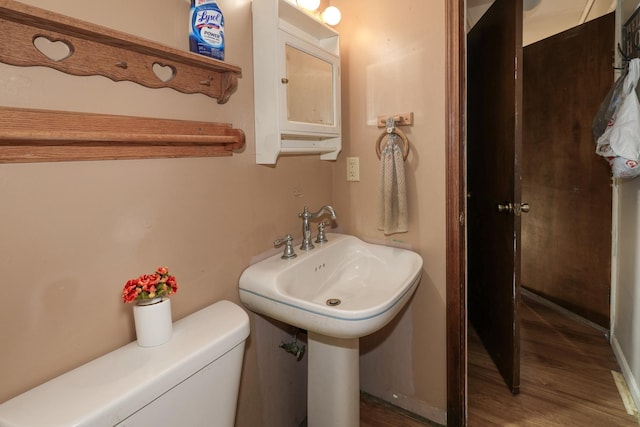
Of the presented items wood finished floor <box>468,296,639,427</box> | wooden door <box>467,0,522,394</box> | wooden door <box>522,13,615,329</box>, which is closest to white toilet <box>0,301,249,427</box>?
wood finished floor <box>468,296,639,427</box>

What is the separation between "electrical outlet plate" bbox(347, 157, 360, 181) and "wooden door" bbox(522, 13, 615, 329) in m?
1.69

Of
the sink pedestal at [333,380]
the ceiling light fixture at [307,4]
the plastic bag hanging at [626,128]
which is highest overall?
the ceiling light fixture at [307,4]

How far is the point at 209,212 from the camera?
1.12 m

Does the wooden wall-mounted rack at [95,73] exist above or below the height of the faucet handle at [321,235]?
above

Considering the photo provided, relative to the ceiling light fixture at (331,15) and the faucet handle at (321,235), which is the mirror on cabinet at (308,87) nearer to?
the ceiling light fixture at (331,15)

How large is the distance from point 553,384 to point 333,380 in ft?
4.35

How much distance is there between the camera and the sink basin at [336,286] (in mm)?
1028

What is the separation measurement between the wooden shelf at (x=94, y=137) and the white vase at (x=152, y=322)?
0.37m

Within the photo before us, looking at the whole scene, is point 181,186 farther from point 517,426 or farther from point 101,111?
point 517,426

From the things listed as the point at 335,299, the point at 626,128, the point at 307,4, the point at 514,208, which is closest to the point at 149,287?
the point at 335,299

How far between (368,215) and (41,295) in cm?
126

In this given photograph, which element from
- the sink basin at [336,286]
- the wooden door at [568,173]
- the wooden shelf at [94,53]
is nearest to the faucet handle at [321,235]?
the sink basin at [336,286]

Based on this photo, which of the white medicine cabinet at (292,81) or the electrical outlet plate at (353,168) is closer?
the white medicine cabinet at (292,81)

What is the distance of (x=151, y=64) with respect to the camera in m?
0.92
